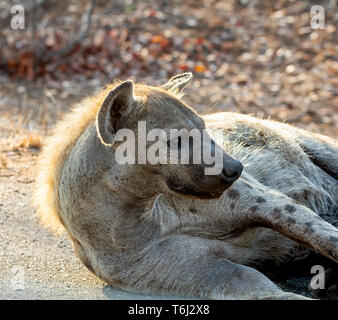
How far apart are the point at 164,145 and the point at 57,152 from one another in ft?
2.49

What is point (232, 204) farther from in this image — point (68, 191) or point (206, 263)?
point (68, 191)

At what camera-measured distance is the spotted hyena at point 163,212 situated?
3.71m

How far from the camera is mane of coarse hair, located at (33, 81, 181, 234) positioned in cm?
404

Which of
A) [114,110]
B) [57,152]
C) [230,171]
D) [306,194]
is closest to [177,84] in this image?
[114,110]

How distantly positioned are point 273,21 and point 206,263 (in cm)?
839

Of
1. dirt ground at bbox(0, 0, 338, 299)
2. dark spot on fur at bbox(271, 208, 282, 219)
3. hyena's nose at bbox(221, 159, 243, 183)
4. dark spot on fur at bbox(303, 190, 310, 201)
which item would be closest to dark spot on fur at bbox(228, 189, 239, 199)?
dark spot on fur at bbox(271, 208, 282, 219)

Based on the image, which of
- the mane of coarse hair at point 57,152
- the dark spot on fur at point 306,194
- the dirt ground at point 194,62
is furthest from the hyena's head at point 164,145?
the dirt ground at point 194,62

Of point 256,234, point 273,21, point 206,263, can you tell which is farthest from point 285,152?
point 273,21

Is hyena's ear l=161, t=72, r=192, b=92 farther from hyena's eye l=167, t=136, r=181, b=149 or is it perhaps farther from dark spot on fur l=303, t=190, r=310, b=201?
dark spot on fur l=303, t=190, r=310, b=201

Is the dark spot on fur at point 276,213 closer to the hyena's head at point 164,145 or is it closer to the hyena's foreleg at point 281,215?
the hyena's foreleg at point 281,215

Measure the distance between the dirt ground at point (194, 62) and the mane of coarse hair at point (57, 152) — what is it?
233 cm

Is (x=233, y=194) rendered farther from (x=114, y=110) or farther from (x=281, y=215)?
(x=114, y=110)

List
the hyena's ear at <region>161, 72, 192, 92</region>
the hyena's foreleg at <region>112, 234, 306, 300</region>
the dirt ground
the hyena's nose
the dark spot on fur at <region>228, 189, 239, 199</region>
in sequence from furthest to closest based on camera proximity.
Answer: the dirt ground, the hyena's ear at <region>161, 72, 192, 92</region>, the dark spot on fur at <region>228, 189, 239, 199</region>, the hyena's foreleg at <region>112, 234, 306, 300</region>, the hyena's nose

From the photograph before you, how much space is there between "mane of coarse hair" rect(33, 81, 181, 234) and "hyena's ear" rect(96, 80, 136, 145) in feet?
0.71
